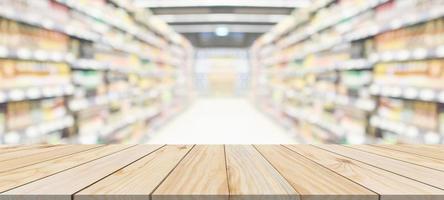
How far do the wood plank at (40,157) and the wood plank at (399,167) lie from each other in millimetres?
967

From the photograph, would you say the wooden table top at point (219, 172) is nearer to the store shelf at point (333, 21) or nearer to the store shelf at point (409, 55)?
the store shelf at point (409, 55)

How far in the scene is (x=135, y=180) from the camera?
83 centimetres

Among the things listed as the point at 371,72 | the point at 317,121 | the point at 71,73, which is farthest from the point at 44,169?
the point at 317,121

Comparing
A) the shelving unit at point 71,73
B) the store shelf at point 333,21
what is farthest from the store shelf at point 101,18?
the store shelf at point 333,21

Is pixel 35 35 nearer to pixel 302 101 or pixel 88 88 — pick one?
pixel 88 88

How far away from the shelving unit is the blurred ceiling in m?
2.24

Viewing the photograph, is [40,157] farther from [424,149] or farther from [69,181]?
[424,149]

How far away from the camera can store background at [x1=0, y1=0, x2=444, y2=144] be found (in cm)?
242

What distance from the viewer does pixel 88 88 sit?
11.7ft

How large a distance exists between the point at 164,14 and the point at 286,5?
3233 mm

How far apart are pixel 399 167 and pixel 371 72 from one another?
2520mm

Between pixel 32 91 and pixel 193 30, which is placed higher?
pixel 193 30

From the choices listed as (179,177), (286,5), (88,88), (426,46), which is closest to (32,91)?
(88,88)

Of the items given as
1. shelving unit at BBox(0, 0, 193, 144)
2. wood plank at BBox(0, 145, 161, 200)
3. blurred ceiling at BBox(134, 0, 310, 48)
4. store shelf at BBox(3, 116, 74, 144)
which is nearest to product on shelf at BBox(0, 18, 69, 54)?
shelving unit at BBox(0, 0, 193, 144)
